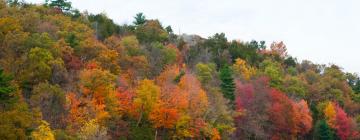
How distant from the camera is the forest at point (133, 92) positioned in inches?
2018

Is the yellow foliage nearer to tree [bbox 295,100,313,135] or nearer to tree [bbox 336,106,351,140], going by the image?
tree [bbox 295,100,313,135]

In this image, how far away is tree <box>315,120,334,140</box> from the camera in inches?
3324

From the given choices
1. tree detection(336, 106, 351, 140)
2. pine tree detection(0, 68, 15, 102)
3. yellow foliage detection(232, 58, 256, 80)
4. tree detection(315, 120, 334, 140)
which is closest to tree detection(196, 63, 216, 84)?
yellow foliage detection(232, 58, 256, 80)

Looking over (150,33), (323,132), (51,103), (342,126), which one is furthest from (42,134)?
(342,126)

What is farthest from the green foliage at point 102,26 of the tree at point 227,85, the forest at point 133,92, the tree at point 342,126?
the tree at point 342,126

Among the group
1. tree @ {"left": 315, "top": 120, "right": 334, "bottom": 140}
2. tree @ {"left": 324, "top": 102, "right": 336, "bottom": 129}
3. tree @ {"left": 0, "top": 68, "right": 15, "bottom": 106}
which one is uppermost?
tree @ {"left": 0, "top": 68, "right": 15, "bottom": 106}

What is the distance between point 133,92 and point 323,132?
113ft

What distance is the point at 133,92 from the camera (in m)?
65.0

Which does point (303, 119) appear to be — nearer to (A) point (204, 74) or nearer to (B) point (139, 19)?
(A) point (204, 74)

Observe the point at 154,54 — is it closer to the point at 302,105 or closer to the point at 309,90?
the point at 302,105

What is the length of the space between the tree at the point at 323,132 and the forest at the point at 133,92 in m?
0.15

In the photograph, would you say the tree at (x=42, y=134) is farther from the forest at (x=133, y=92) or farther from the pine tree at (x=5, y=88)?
the pine tree at (x=5, y=88)

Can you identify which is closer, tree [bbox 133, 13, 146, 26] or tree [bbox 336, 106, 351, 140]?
tree [bbox 336, 106, 351, 140]

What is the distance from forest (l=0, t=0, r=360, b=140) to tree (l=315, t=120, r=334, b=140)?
15 centimetres
